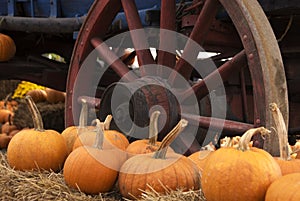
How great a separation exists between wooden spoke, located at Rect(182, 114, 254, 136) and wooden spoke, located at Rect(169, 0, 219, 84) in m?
0.23

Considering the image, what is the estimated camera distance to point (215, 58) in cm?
338

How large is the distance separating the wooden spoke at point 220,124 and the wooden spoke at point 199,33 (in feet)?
0.74

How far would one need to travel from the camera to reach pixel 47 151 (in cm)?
208

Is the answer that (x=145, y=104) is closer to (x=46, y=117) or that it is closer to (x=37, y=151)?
(x=37, y=151)

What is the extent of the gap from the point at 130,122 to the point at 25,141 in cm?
56

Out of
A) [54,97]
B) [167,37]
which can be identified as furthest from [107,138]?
[54,97]

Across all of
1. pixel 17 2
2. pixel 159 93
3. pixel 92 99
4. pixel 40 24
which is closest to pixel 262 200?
pixel 159 93

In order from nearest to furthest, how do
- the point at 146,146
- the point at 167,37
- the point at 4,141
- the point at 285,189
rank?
1. the point at 285,189
2. the point at 146,146
3. the point at 167,37
4. the point at 4,141

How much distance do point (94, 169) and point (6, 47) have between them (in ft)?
9.06

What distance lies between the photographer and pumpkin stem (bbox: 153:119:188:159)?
65.1 inches

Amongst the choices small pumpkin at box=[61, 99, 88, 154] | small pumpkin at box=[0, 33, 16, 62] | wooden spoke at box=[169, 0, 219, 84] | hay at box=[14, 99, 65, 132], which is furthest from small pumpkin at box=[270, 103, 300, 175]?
hay at box=[14, 99, 65, 132]

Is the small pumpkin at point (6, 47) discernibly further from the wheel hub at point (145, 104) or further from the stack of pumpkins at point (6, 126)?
the wheel hub at point (145, 104)

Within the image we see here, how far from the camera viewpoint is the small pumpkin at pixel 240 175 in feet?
4.67

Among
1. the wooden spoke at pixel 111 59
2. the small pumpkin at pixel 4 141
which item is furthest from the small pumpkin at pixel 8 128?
the wooden spoke at pixel 111 59
